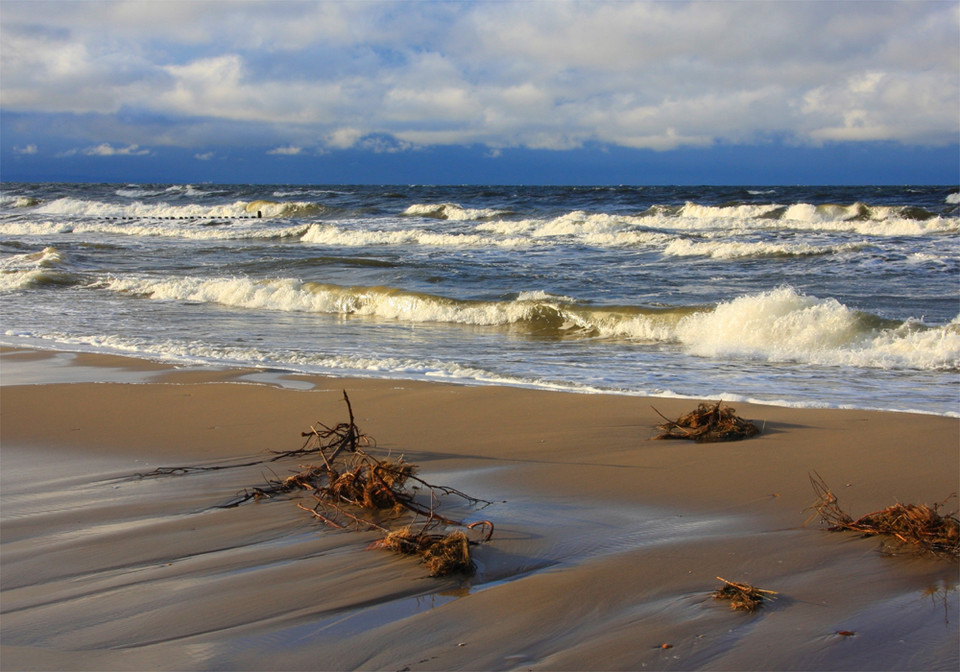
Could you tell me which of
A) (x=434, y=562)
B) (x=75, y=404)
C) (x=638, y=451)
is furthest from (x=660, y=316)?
(x=434, y=562)

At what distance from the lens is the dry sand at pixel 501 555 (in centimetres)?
231

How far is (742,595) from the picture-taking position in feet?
8.30

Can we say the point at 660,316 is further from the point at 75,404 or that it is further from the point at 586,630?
the point at 586,630

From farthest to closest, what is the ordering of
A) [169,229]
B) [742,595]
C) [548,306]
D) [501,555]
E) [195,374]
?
[169,229] < [548,306] < [195,374] < [501,555] < [742,595]

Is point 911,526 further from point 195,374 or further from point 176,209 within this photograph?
point 176,209

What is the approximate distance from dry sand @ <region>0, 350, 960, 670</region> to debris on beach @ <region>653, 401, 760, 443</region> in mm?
104

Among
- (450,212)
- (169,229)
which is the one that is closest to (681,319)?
(450,212)

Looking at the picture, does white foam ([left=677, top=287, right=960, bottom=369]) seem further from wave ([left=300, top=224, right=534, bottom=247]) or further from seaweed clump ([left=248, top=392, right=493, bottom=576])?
wave ([left=300, top=224, right=534, bottom=247])

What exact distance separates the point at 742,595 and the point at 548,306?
8.48 m

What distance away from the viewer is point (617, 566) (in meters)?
2.85

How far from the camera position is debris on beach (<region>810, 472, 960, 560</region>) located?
113 inches

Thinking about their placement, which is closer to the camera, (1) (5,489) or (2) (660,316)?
(1) (5,489)

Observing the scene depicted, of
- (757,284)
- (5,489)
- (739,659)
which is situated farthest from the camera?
(757,284)

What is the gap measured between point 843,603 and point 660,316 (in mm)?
7627
